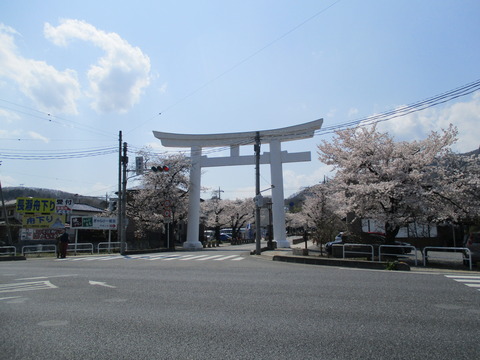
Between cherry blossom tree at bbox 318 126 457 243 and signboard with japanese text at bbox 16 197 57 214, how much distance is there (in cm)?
2172

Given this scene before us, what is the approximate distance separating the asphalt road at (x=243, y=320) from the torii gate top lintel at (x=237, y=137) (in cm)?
2162

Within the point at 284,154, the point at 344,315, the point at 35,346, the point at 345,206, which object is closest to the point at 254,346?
the point at 344,315

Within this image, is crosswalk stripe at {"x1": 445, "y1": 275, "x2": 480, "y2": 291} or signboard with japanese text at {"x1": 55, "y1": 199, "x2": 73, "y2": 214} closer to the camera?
crosswalk stripe at {"x1": 445, "y1": 275, "x2": 480, "y2": 291}

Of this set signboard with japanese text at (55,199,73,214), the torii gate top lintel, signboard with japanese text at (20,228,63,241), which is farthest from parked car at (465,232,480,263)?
signboard with japanese text at (55,199,73,214)

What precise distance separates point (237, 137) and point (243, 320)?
2637 cm

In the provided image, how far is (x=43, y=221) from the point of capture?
26.1 m

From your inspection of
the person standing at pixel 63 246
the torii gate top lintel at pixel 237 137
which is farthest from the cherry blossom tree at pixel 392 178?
the person standing at pixel 63 246

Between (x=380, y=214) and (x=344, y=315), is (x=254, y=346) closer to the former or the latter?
(x=344, y=315)

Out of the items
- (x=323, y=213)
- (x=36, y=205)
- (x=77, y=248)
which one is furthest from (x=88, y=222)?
(x=323, y=213)

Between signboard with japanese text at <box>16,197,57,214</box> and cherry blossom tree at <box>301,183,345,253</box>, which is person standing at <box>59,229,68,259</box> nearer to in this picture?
signboard with japanese text at <box>16,197,57,214</box>

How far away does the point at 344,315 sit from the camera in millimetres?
5762

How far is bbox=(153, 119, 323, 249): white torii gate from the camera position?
3064 cm

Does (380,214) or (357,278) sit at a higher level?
(380,214)

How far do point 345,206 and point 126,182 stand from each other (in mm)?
14553
